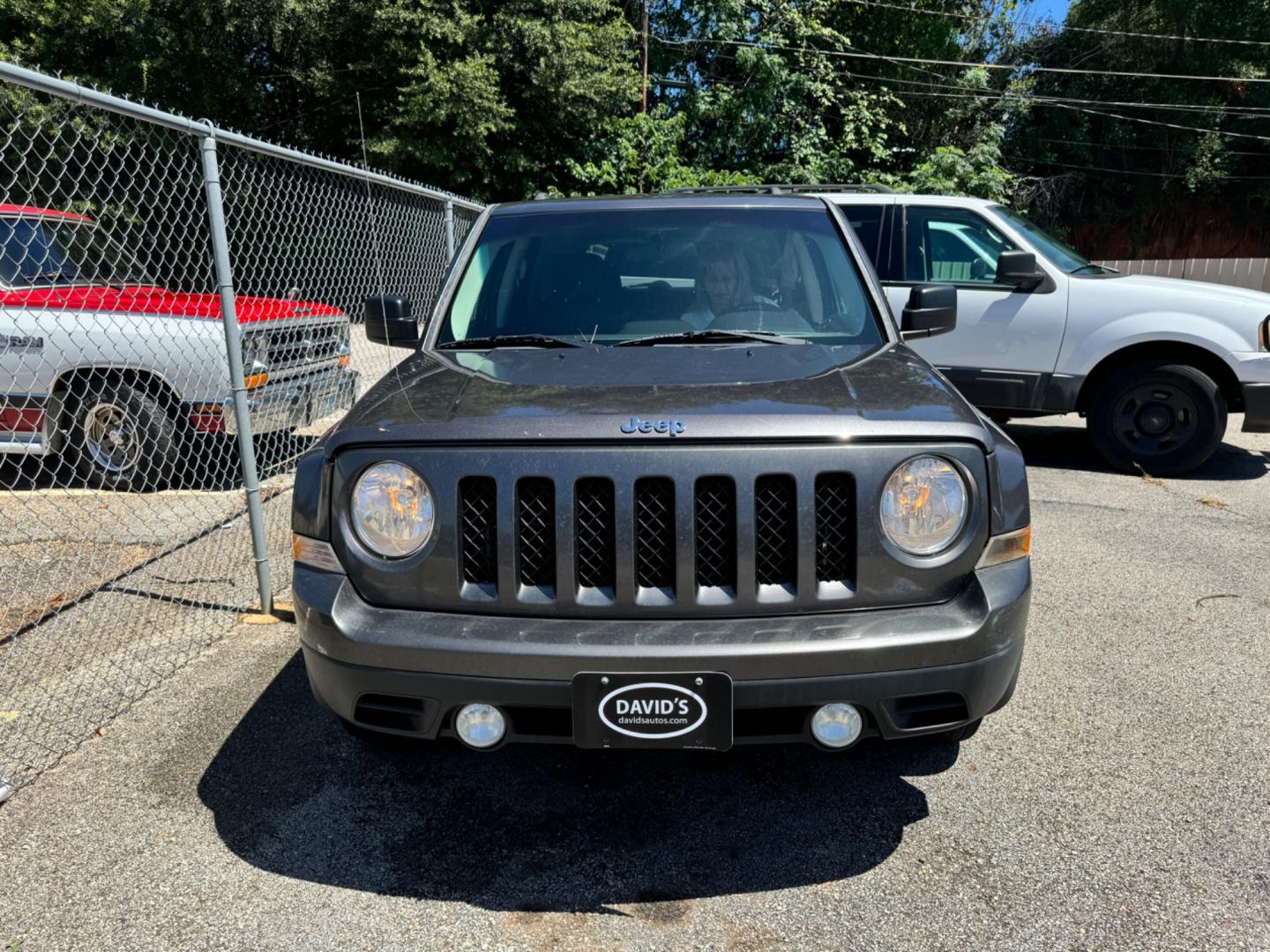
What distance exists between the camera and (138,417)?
5656 millimetres

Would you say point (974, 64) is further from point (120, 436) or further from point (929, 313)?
point (120, 436)

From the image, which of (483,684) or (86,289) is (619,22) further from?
(483,684)

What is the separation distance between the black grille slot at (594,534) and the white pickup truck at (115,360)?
373cm

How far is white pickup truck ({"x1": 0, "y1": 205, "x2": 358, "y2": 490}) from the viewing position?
5.31 metres

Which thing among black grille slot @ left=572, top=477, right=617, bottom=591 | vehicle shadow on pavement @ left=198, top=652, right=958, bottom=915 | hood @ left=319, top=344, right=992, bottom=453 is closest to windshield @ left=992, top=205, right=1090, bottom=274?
hood @ left=319, top=344, right=992, bottom=453

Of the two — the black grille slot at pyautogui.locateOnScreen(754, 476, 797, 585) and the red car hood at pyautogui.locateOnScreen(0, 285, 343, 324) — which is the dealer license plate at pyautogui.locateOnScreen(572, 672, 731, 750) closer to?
the black grille slot at pyautogui.locateOnScreen(754, 476, 797, 585)

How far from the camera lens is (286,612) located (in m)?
4.20

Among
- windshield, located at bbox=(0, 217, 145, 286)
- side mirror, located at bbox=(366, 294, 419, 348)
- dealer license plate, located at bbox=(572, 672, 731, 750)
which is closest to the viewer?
dealer license plate, located at bbox=(572, 672, 731, 750)

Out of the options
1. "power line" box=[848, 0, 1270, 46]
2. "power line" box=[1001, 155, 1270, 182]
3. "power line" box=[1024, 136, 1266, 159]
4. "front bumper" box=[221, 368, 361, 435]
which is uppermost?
"power line" box=[848, 0, 1270, 46]

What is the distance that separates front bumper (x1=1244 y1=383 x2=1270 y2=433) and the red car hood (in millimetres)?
6606

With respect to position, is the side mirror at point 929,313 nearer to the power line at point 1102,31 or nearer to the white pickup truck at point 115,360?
the white pickup truck at point 115,360

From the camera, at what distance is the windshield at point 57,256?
5.45 m

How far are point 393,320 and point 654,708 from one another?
2.12 meters

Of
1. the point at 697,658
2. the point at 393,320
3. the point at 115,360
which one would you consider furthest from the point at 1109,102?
the point at 697,658
